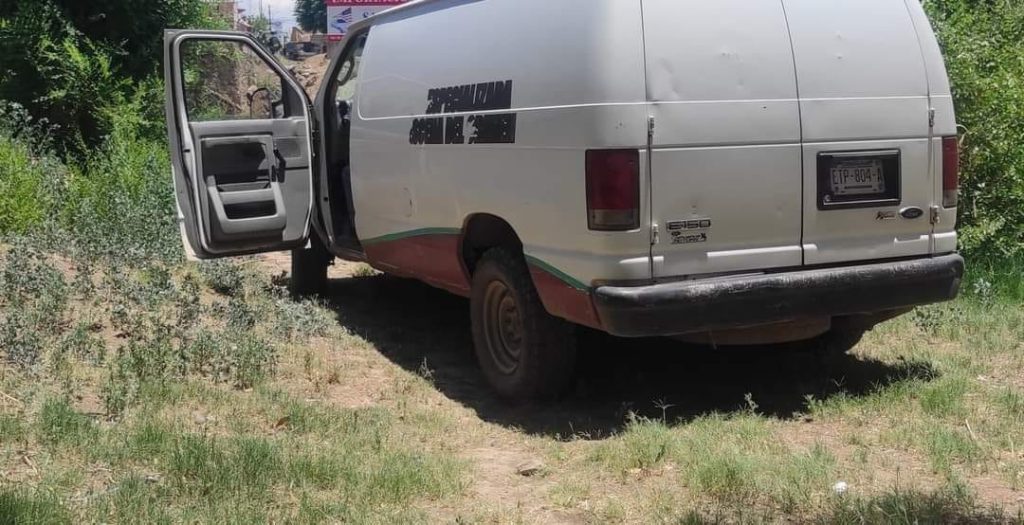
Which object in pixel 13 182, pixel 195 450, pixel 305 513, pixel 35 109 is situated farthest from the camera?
pixel 35 109

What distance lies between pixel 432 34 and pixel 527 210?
1.60m

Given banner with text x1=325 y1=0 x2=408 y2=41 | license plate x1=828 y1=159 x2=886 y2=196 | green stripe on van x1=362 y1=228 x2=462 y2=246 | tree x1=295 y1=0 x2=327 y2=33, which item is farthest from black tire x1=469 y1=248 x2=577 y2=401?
tree x1=295 y1=0 x2=327 y2=33

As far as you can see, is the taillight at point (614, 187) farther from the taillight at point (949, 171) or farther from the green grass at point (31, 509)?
the green grass at point (31, 509)

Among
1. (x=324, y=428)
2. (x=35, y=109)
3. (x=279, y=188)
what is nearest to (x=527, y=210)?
(x=324, y=428)

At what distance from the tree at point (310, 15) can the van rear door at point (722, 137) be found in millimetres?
69735

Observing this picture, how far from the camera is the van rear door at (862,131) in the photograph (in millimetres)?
5203

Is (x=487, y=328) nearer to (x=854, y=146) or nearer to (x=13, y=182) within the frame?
(x=854, y=146)

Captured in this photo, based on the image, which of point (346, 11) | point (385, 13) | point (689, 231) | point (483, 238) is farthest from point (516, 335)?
point (346, 11)

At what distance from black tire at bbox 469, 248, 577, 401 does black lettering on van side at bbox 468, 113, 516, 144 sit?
0.63 meters

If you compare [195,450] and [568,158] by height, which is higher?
[568,158]

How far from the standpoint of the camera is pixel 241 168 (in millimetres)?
7406

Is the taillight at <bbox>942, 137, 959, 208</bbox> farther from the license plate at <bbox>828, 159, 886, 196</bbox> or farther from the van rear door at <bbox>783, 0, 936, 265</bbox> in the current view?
the license plate at <bbox>828, 159, 886, 196</bbox>

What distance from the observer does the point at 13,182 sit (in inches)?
350

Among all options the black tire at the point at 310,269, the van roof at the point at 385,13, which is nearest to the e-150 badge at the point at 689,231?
the van roof at the point at 385,13
